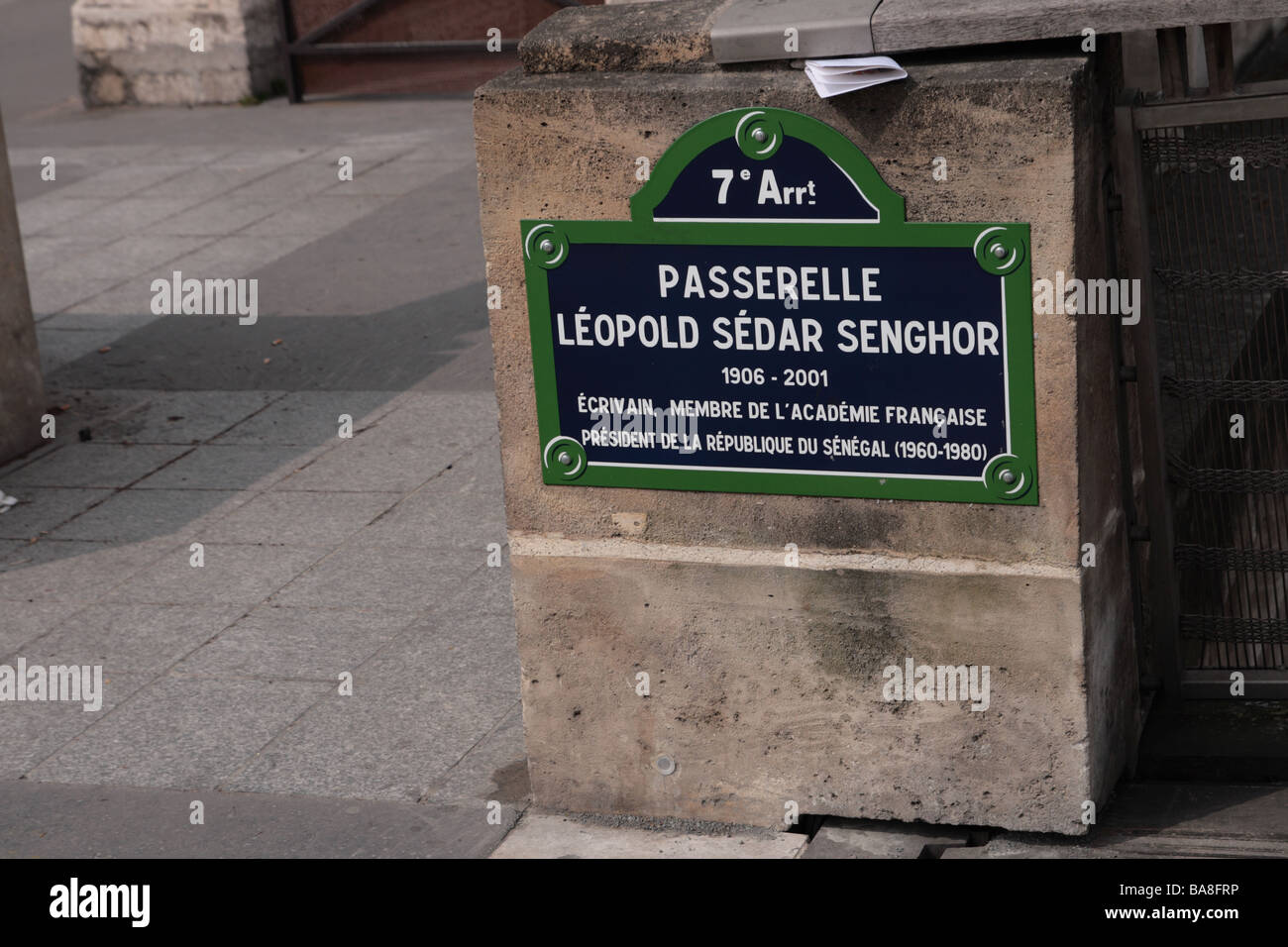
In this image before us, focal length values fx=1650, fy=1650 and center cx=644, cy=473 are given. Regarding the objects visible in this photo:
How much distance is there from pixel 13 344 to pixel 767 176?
17.0 ft

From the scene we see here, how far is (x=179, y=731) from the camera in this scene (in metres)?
5.33

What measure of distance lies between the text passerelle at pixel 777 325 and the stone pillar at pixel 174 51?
12908 millimetres

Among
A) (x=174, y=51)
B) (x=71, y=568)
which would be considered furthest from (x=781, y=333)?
(x=174, y=51)

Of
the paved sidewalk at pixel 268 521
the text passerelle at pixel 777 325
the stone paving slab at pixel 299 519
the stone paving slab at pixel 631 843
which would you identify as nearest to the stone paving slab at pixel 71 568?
the paved sidewalk at pixel 268 521

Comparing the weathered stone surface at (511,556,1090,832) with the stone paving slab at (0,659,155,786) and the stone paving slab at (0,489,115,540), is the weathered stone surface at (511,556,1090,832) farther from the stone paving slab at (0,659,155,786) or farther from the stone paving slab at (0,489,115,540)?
the stone paving slab at (0,489,115,540)

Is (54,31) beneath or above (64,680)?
above

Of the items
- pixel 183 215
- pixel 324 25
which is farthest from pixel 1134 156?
pixel 324 25

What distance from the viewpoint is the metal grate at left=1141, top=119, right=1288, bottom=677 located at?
4.35 meters

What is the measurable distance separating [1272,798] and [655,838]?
5.56 feet

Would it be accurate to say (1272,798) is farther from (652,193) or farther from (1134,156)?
(652,193)

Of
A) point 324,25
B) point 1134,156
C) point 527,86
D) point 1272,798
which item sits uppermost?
point 324,25

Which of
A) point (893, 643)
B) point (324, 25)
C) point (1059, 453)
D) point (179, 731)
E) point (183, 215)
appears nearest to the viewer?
point (1059, 453)

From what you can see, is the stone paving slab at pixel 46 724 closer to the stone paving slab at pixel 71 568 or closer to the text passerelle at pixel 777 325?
the stone paving slab at pixel 71 568

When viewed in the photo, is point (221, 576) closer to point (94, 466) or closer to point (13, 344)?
point (94, 466)
